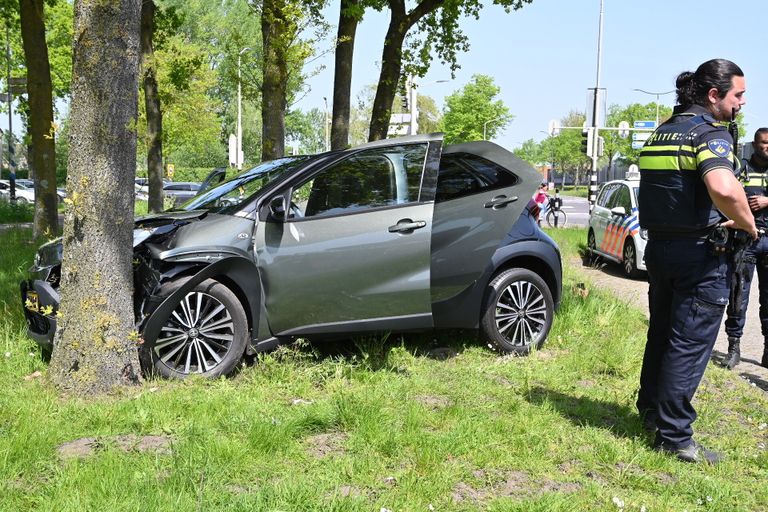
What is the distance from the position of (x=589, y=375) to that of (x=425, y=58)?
10.0 m

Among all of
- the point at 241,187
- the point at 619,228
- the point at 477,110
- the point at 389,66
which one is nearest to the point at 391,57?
the point at 389,66

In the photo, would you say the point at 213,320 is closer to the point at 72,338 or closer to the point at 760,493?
the point at 72,338

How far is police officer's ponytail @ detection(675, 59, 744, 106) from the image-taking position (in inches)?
153

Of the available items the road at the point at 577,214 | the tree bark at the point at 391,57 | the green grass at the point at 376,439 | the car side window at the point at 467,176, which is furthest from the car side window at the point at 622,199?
the road at the point at 577,214

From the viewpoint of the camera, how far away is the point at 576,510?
321cm

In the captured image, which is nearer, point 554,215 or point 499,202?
point 499,202

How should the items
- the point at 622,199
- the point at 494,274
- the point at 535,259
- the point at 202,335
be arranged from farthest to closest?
the point at 622,199, the point at 535,259, the point at 494,274, the point at 202,335

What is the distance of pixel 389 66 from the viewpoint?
40.0 feet

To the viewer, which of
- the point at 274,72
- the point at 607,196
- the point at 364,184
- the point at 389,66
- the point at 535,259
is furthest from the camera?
the point at 607,196

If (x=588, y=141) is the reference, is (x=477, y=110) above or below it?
above

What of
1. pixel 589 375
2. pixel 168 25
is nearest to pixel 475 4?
pixel 168 25

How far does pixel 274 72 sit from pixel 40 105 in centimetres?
504

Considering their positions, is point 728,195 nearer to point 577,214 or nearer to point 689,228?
point 689,228

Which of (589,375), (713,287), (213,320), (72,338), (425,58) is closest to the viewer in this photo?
(713,287)
